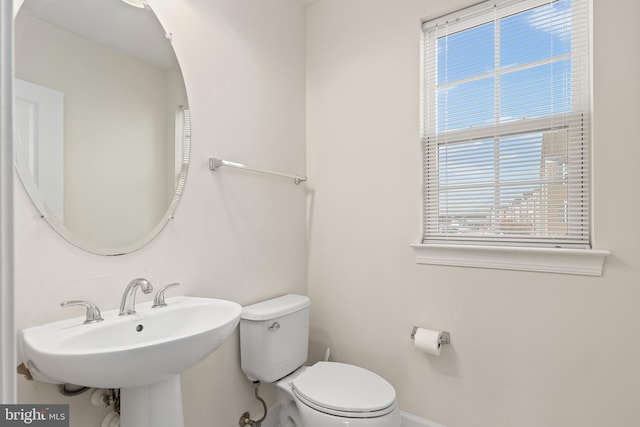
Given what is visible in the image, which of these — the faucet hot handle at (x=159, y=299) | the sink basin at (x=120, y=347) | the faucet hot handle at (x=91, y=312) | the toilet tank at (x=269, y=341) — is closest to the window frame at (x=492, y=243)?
the toilet tank at (x=269, y=341)

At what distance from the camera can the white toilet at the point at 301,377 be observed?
127cm

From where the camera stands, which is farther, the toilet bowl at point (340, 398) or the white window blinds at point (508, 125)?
the white window blinds at point (508, 125)

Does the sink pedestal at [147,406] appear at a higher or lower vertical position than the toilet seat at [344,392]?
higher

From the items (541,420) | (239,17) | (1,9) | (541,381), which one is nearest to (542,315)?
(541,381)

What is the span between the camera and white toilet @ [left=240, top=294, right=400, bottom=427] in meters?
1.27

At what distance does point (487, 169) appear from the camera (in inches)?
61.2

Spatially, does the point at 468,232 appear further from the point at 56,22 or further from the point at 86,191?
the point at 56,22

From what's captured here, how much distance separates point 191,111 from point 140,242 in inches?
23.4

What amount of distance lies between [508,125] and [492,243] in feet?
1.77

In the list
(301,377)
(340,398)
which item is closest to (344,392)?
(340,398)

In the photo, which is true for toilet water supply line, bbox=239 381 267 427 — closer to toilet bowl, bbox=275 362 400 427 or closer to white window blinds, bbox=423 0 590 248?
toilet bowl, bbox=275 362 400 427

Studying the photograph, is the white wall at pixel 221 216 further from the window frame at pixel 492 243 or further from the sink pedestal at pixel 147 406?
the window frame at pixel 492 243

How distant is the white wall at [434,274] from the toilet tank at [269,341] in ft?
1.33

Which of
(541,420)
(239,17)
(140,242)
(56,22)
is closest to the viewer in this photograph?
(56,22)
